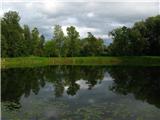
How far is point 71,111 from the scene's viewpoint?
22469mm

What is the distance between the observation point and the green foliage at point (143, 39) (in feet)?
317

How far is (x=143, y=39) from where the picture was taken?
96000mm

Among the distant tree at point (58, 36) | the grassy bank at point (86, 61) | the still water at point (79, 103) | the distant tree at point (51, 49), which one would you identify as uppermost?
the distant tree at point (58, 36)

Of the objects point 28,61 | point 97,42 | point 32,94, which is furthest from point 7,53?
point 32,94

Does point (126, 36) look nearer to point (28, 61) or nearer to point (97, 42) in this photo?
point (97, 42)

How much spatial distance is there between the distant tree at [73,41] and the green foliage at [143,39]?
41.4 feet

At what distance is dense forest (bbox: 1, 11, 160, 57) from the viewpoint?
91.6 metres

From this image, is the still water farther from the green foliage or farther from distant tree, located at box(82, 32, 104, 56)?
distant tree, located at box(82, 32, 104, 56)

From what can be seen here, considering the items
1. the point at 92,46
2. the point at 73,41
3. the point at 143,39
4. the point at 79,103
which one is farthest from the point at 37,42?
the point at 79,103

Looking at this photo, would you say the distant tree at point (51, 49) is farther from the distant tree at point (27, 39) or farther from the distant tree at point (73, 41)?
the distant tree at point (27, 39)

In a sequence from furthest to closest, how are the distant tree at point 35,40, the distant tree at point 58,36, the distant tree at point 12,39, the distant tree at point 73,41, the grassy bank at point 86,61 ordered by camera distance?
the distant tree at point 58,36 → the distant tree at point 73,41 → the distant tree at point 35,40 → the distant tree at point 12,39 → the grassy bank at point 86,61

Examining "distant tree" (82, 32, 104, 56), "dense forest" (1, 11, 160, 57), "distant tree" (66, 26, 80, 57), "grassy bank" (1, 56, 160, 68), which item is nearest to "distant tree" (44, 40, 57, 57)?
"dense forest" (1, 11, 160, 57)

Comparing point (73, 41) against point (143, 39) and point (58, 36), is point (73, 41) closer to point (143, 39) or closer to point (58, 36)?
point (58, 36)

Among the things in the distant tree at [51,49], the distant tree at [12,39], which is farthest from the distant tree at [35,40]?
the distant tree at [12,39]
